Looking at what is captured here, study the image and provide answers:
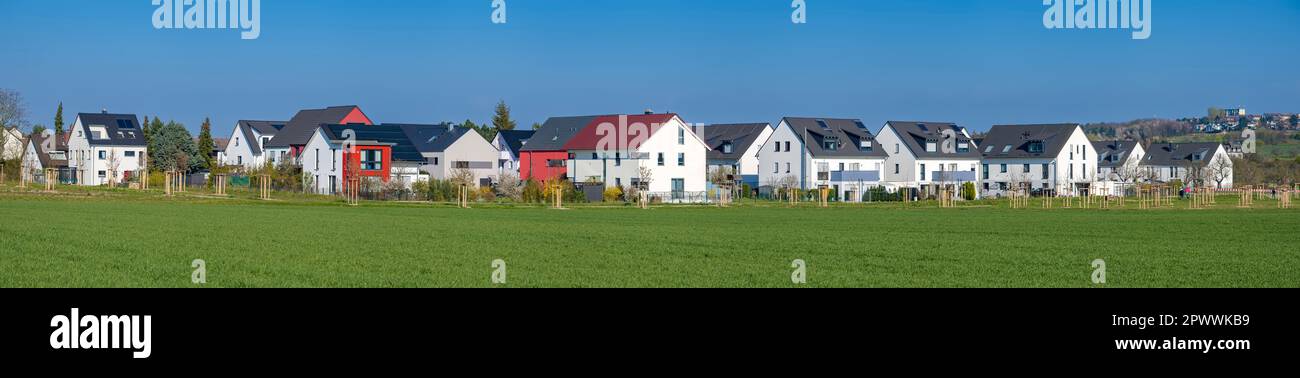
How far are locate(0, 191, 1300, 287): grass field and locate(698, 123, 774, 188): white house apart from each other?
63.1 m

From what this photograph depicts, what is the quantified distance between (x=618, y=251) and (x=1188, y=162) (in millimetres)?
125998

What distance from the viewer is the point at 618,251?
2973 cm

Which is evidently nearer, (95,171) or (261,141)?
(95,171)

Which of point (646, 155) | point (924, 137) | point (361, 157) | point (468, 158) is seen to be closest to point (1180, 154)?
point (924, 137)

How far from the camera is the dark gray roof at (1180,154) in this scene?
13912 cm

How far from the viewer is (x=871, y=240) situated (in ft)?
Answer: 115

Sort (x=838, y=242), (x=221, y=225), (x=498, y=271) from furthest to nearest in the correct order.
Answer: (x=221, y=225) < (x=838, y=242) < (x=498, y=271)

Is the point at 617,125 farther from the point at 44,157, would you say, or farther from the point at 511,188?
the point at 44,157

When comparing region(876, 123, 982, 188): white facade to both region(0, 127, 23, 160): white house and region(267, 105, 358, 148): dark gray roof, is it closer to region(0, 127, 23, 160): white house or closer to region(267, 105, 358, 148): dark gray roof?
region(267, 105, 358, 148): dark gray roof
